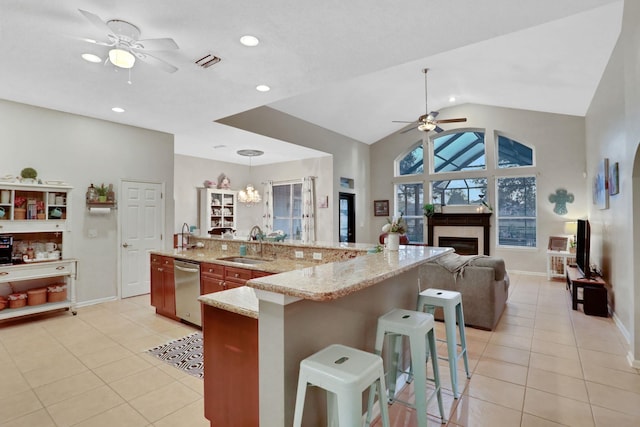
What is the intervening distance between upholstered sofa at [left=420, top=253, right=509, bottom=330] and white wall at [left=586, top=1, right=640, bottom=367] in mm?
1146

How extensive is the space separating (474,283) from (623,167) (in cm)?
190

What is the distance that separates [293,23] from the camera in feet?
8.66

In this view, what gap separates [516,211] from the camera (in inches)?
295

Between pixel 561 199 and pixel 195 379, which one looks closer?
pixel 195 379

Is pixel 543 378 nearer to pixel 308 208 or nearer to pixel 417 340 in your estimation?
pixel 417 340

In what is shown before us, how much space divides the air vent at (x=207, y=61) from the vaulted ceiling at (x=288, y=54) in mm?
60

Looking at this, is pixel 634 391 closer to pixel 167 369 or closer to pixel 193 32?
pixel 167 369

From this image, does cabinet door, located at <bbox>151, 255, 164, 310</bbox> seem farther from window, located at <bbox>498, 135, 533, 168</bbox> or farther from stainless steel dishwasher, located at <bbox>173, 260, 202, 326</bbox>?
window, located at <bbox>498, 135, 533, 168</bbox>

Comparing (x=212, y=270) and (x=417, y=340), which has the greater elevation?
(x=212, y=270)

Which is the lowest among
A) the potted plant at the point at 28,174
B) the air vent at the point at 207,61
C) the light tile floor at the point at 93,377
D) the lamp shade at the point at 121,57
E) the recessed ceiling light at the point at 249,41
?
the light tile floor at the point at 93,377

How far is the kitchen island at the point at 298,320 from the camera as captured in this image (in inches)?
56.6

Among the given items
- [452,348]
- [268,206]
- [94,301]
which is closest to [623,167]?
[452,348]

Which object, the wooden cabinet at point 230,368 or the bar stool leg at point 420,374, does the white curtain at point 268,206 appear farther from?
the bar stool leg at point 420,374

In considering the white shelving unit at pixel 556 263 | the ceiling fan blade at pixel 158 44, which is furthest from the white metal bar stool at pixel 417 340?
the white shelving unit at pixel 556 263
